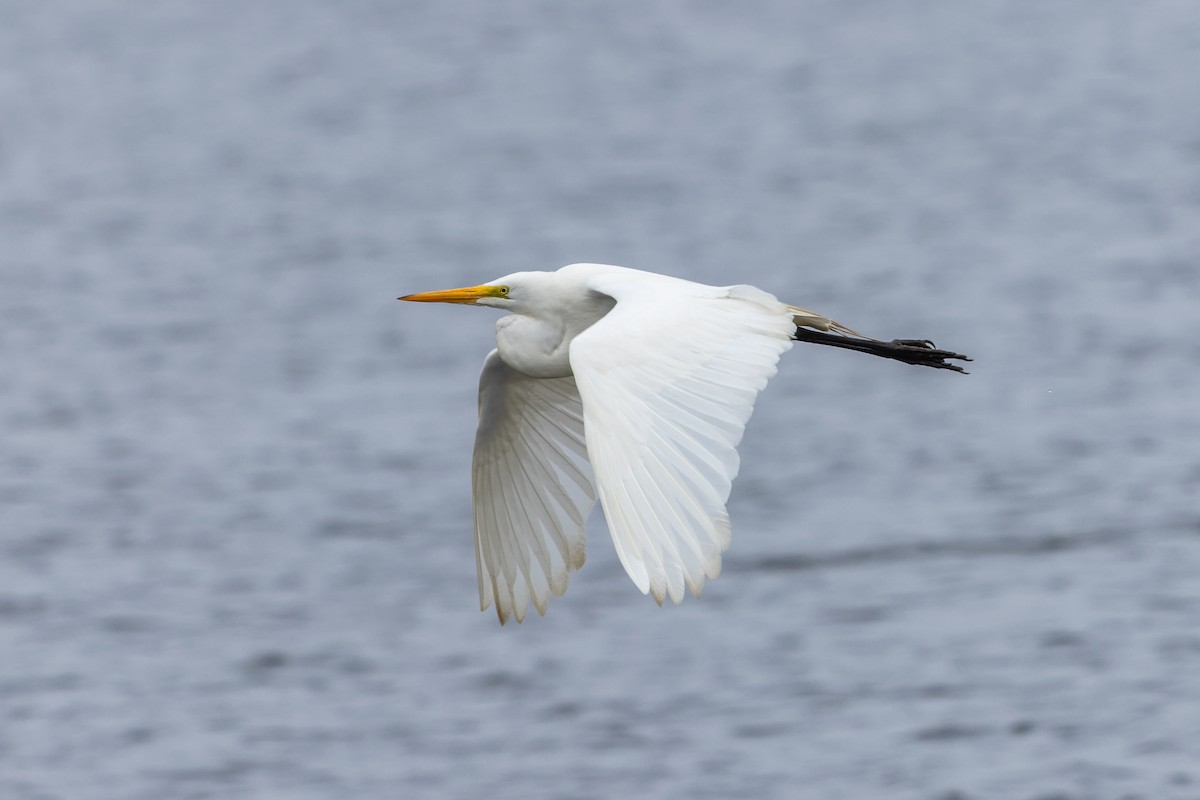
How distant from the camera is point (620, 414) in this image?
538 cm

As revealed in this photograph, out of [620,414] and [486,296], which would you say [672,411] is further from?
[486,296]

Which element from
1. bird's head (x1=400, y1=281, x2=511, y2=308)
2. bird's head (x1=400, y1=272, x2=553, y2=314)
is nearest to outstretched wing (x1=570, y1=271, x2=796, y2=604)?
bird's head (x1=400, y1=272, x2=553, y2=314)

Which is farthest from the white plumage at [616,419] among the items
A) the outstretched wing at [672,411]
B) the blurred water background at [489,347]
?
the blurred water background at [489,347]

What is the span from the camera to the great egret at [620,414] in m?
5.04

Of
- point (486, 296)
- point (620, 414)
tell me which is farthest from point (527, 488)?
point (620, 414)

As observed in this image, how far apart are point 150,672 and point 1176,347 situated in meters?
8.72

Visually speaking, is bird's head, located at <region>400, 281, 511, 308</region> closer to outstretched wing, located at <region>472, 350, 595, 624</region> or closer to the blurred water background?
outstretched wing, located at <region>472, 350, 595, 624</region>

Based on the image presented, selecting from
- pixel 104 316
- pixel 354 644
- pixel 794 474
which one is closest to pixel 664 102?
pixel 104 316

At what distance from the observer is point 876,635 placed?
42.4 ft

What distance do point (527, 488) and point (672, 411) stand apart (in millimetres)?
1811

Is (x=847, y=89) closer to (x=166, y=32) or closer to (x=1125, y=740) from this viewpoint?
(x=166, y=32)

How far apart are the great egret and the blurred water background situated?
4533 millimetres

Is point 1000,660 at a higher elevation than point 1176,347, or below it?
below

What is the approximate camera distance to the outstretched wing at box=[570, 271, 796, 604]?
4.96 meters
